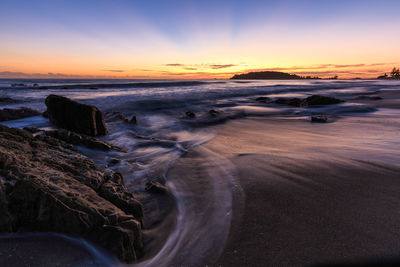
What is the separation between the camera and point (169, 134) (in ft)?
18.5

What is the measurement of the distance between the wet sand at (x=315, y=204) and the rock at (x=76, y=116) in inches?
116

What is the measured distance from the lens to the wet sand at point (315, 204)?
57.2 inches

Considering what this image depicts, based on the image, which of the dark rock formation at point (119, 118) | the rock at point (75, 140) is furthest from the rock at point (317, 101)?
the rock at point (75, 140)

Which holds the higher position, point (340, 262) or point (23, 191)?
point (23, 191)

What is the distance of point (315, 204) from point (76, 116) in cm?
480

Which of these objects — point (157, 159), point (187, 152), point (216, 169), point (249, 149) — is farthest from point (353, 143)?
point (157, 159)

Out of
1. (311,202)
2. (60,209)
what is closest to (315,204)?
(311,202)

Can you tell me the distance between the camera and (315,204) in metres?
2.01

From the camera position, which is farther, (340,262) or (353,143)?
(353,143)

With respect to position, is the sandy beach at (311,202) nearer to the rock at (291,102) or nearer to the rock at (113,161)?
the rock at (113,161)

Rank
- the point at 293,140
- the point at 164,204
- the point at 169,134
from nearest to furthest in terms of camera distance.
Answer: the point at 164,204, the point at 293,140, the point at 169,134

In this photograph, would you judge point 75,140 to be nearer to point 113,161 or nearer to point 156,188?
point 113,161

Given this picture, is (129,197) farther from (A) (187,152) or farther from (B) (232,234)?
(A) (187,152)

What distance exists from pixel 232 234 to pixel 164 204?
0.79 metres
